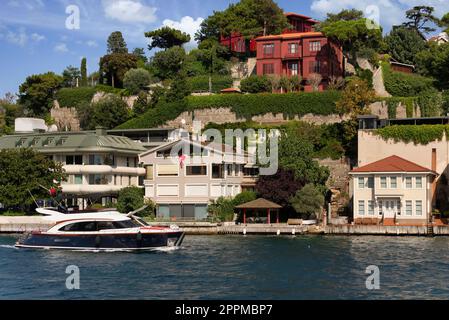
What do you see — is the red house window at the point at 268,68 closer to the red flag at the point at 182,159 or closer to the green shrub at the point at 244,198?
the red flag at the point at 182,159

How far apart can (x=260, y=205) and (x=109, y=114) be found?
2882cm

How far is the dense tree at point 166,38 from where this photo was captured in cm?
9481

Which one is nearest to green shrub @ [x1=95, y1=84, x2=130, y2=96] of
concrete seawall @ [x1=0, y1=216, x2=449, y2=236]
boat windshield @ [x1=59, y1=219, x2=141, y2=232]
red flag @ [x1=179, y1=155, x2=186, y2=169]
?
red flag @ [x1=179, y1=155, x2=186, y2=169]

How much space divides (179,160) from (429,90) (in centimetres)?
2761

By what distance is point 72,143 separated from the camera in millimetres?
67438

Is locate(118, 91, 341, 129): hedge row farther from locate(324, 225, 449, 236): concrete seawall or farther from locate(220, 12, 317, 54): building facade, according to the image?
locate(324, 225, 449, 236): concrete seawall

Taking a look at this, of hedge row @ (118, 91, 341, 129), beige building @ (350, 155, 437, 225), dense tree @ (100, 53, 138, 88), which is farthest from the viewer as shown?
dense tree @ (100, 53, 138, 88)

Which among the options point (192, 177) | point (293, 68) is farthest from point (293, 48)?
point (192, 177)

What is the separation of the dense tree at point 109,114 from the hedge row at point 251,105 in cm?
222


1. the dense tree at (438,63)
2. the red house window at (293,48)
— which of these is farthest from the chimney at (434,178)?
the red house window at (293,48)

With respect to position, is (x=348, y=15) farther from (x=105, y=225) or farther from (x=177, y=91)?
(x=105, y=225)

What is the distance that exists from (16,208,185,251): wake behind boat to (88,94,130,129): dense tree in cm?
3594

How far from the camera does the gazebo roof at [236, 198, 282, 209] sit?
186 feet

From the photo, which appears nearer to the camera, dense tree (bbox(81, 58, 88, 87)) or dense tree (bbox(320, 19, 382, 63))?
dense tree (bbox(320, 19, 382, 63))
